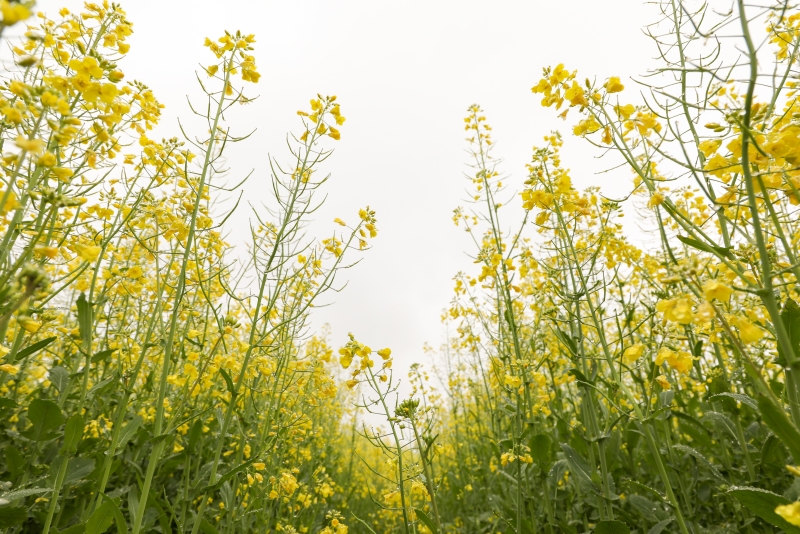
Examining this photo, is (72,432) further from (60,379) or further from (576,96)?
(576,96)

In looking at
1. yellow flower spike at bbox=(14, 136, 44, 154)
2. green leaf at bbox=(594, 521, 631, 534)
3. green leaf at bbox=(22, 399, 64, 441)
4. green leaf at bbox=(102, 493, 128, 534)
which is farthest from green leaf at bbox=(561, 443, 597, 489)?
green leaf at bbox=(22, 399, 64, 441)

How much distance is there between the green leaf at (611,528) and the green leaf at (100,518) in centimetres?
218

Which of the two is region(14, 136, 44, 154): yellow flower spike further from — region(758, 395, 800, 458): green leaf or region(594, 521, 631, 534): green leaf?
region(594, 521, 631, 534): green leaf

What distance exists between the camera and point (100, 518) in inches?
68.1

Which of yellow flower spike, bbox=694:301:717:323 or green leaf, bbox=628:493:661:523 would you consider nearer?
yellow flower spike, bbox=694:301:717:323

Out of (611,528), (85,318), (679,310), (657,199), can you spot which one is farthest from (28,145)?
(611,528)

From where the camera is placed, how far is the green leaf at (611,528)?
6.58 ft

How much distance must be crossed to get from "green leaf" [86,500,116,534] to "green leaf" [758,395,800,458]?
7.15ft

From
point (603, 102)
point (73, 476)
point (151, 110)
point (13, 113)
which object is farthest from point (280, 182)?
point (73, 476)

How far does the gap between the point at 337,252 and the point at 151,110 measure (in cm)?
141

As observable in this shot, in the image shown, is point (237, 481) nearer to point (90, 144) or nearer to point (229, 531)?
point (229, 531)

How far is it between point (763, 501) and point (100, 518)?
2499 millimetres

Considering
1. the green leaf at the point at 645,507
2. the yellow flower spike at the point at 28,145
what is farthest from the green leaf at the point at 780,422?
the green leaf at the point at 645,507

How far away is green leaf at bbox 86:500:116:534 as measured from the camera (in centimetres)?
168
